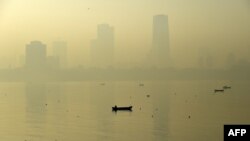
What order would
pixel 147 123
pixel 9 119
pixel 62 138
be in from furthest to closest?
1. pixel 9 119
2. pixel 147 123
3. pixel 62 138

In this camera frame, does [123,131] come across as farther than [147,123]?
No

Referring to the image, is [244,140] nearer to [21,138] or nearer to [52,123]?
[21,138]

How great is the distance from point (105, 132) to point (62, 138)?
11645mm

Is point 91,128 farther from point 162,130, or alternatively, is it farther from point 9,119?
point 9,119

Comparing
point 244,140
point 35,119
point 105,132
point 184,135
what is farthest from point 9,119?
point 244,140

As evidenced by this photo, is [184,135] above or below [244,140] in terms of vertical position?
below

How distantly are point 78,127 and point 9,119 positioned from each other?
29.0 m

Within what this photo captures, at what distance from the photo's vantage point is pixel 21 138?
8419 centimetres

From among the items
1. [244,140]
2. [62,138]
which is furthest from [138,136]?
[244,140]

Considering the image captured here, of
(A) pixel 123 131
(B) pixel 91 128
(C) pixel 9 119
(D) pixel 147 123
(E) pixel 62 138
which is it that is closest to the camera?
(E) pixel 62 138

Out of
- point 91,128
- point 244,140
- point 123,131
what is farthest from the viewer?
point 91,128

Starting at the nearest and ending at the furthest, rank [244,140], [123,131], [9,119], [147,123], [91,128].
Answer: [244,140] < [123,131] < [91,128] < [147,123] < [9,119]

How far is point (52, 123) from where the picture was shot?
359 feet

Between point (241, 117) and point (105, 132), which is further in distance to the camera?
point (241, 117)
